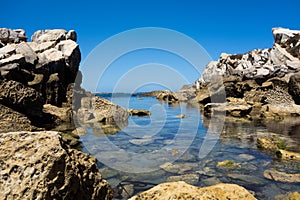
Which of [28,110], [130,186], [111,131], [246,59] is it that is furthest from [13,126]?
[246,59]

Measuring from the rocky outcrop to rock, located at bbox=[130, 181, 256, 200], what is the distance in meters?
10.4

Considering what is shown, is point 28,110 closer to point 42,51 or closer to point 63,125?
point 63,125

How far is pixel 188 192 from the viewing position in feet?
10.9

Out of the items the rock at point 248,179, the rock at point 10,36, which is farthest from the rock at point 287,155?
the rock at point 10,36

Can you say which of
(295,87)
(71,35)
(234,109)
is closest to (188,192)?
(234,109)

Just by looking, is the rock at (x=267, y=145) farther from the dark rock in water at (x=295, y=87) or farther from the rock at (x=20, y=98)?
the dark rock in water at (x=295, y=87)

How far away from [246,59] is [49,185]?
5367 centimetres

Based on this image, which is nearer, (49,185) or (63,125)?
(49,185)

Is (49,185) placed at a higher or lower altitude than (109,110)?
lower

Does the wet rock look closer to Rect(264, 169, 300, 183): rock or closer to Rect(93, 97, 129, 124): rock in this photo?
Rect(264, 169, 300, 183): rock

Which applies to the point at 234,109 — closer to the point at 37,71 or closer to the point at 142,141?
the point at 142,141

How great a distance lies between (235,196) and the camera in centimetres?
369

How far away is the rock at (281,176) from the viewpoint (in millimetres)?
6457

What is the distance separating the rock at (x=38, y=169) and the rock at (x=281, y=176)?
547cm
